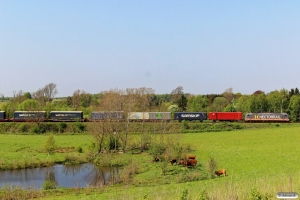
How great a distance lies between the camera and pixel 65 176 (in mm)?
31266

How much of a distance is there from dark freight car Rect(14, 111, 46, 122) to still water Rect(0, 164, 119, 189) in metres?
39.1

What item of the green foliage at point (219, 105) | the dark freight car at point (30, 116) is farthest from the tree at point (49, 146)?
the green foliage at point (219, 105)

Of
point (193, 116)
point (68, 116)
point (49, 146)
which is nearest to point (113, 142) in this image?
point (49, 146)

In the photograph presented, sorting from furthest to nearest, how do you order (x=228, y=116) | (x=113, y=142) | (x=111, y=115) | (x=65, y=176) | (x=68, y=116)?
(x=228, y=116)
(x=68, y=116)
(x=113, y=142)
(x=111, y=115)
(x=65, y=176)

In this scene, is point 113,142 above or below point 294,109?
below

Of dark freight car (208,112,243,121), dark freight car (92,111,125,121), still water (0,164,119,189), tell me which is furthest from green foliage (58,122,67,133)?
dark freight car (208,112,243,121)

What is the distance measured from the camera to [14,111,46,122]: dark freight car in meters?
71.2

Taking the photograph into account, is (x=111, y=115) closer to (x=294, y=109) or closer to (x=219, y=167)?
(x=219, y=167)

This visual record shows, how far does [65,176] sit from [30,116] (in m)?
44.6

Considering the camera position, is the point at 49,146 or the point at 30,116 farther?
the point at 30,116

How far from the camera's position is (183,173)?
2788 centimetres

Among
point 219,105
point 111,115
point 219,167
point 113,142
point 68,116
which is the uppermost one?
point 219,105

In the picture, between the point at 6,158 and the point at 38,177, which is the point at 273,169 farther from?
the point at 6,158

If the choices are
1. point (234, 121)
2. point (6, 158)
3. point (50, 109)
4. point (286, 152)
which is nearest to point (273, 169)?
point (286, 152)
